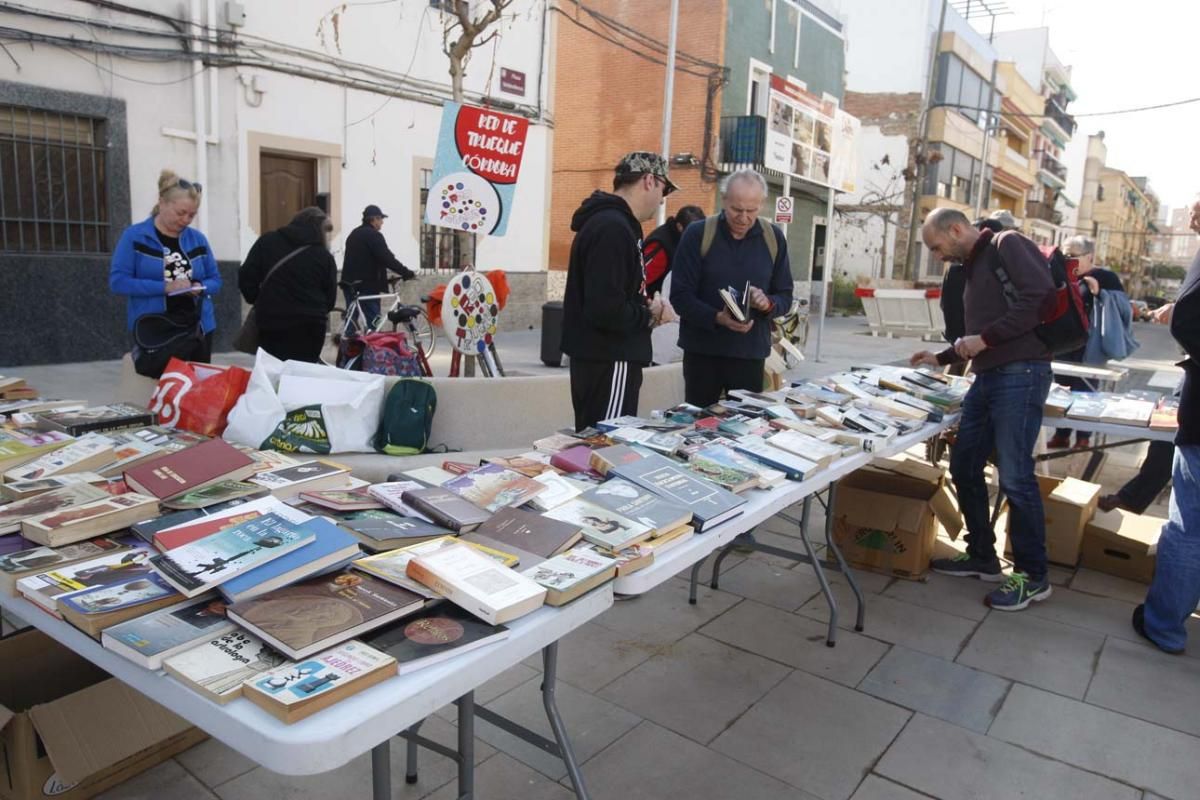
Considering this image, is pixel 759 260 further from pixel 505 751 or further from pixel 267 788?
pixel 267 788

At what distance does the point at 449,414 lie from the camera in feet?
14.4

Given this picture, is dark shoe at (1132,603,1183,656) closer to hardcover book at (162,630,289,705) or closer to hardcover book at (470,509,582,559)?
hardcover book at (470,509,582,559)

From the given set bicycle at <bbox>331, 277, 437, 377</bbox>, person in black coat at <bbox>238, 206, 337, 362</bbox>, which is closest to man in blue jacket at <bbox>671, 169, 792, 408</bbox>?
person in black coat at <bbox>238, 206, 337, 362</bbox>

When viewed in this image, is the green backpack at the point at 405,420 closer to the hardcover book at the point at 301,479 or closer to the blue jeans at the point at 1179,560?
the hardcover book at the point at 301,479

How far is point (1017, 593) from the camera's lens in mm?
3734

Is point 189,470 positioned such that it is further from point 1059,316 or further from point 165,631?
point 1059,316

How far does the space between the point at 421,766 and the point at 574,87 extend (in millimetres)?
18935

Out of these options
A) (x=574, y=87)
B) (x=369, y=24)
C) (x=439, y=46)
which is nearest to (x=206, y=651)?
(x=369, y=24)

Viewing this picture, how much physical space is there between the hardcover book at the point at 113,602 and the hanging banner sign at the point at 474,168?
11.7ft

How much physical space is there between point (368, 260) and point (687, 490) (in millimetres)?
6307

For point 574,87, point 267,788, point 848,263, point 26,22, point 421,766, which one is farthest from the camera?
point 848,263

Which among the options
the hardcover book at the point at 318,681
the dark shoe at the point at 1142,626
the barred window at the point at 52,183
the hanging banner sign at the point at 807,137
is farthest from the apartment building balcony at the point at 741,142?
the hardcover book at the point at 318,681

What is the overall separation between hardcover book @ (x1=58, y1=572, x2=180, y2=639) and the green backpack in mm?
2576

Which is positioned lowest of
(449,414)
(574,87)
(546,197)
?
(449,414)
